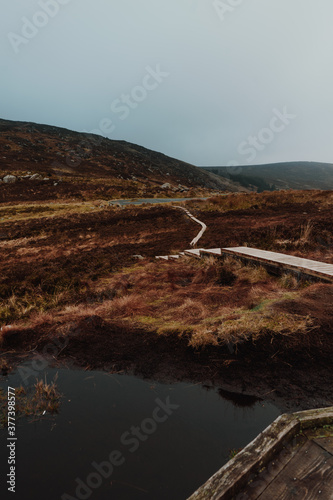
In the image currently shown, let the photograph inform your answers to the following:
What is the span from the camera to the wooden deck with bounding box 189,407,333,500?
187cm

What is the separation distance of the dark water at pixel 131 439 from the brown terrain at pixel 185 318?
32 centimetres

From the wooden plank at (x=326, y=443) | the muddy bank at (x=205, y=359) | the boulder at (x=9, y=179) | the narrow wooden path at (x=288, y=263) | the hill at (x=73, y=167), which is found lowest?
the muddy bank at (x=205, y=359)

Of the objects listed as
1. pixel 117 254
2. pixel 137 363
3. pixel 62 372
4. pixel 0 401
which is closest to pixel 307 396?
pixel 137 363

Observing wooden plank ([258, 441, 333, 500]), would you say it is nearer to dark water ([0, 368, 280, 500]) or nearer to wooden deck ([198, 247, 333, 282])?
dark water ([0, 368, 280, 500])

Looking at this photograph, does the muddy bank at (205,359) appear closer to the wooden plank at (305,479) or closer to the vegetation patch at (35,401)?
the vegetation patch at (35,401)

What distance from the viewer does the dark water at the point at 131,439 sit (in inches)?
96.3

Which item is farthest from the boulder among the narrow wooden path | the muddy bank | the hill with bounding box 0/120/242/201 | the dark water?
the dark water

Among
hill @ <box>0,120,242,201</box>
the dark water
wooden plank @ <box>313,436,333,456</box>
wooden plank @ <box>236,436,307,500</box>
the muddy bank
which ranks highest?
hill @ <box>0,120,242,201</box>

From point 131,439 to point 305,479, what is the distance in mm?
1764

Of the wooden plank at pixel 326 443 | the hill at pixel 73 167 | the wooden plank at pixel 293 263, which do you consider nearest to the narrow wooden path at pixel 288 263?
the wooden plank at pixel 293 263

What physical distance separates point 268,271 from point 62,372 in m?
6.01

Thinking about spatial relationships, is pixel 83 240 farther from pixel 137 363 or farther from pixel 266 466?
pixel 266 466

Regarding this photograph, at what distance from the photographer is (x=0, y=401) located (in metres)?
3.56

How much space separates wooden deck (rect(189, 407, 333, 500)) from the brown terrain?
1.00 meters
